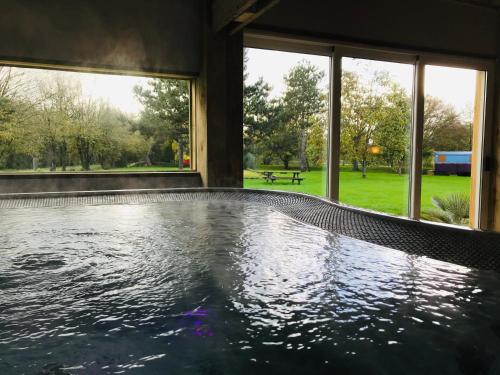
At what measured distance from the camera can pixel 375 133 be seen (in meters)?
5.07

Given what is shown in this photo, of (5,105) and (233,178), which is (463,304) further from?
(5,105)

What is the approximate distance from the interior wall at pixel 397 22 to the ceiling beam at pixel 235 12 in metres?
0.38

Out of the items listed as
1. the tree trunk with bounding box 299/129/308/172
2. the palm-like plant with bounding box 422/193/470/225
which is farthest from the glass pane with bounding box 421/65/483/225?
the tree trunk with bounding box 299/129/308/172

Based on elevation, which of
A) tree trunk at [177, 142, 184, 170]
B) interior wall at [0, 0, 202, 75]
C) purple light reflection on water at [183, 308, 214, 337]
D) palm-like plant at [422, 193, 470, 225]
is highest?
interior wall at [0, 0, 202, 75]

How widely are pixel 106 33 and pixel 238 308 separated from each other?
352cm

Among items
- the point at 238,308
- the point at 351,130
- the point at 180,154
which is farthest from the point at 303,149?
the point at 238,308

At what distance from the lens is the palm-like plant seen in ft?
18.5

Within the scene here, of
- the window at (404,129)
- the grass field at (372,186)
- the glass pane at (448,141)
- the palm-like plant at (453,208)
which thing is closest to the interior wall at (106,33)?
the window at (404,129)

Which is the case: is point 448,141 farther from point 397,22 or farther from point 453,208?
point 397,22

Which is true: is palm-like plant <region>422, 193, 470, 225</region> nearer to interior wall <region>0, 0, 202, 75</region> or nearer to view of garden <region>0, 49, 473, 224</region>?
view of garden <region>0, 49, 473, 224</region>

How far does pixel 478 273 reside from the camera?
4.21 ft

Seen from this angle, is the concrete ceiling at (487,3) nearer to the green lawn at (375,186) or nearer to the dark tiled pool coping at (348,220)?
the green lawn at (375,186)

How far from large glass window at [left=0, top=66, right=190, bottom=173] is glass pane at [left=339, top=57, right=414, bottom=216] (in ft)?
6.24

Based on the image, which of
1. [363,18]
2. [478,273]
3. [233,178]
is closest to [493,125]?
[363,18]
